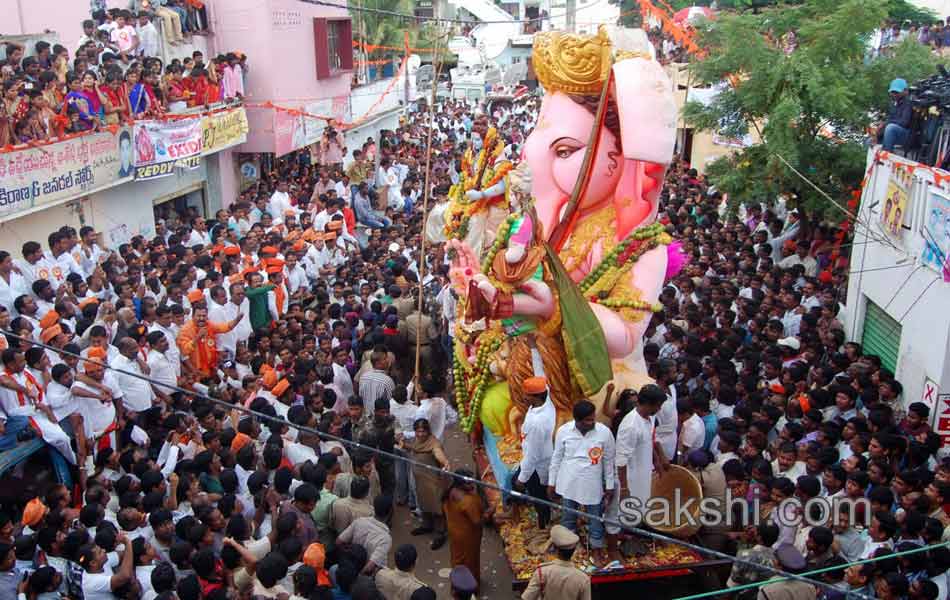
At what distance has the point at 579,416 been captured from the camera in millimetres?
5777

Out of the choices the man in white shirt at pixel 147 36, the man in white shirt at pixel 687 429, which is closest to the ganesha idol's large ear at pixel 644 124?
the man in white shirt at pixel 687 429

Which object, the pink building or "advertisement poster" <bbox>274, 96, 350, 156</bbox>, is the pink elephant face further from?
"advertisement poster" <bbox>274, 96, 350, 156</bbox>

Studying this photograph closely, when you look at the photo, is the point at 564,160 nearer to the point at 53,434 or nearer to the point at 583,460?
the point at 583,460

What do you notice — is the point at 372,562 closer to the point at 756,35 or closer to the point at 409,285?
the point at 409,285

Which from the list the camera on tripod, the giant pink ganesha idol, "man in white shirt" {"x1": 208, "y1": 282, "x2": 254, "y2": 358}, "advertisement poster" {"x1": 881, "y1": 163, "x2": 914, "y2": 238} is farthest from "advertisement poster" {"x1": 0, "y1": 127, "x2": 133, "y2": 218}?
the camera on tripod

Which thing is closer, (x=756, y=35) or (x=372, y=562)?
(x=372, y=562)

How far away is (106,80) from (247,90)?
16.1ft

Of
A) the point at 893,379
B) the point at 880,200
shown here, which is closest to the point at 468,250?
the point at 893,379

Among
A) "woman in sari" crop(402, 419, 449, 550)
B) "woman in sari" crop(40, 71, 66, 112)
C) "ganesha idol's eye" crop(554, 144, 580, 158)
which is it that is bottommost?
"woman in sari" crop(402, 419, 449, 550)

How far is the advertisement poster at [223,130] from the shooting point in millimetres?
13586

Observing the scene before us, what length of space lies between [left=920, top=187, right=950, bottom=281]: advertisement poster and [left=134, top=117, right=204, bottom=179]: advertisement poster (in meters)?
9.08

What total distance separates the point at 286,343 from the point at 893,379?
205 inches

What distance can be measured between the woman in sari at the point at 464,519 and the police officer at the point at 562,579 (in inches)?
40.0

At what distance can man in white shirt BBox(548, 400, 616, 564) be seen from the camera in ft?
19.1
